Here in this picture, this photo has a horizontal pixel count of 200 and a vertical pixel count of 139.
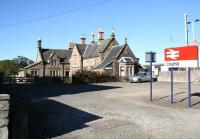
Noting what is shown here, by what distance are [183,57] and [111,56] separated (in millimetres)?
45753

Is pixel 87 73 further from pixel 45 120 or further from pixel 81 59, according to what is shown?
pixel 45 120

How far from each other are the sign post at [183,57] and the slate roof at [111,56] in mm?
41788

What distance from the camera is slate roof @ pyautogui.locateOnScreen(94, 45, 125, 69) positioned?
6076 cm

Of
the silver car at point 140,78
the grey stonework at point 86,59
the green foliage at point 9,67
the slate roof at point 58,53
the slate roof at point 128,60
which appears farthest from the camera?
the green foliage at point 9,67

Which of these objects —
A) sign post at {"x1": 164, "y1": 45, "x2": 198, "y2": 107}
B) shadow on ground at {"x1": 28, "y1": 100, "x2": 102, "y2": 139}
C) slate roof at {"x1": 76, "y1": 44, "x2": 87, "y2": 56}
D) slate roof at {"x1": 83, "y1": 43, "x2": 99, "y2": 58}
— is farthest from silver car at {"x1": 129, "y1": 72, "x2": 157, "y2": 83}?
shadow on ground at {"x1": 28, "y1": 100, "x2": 102, "y2": 139}

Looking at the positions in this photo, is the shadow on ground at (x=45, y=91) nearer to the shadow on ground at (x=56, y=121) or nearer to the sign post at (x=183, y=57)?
the shadow on ground at (x=56, y=121)

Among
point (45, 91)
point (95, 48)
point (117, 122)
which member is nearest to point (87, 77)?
point (45, 91)

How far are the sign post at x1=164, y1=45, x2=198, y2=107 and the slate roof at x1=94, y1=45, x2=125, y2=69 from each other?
41.8 metres

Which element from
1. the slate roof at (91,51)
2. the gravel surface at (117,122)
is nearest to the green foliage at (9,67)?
the slate roof at (91,51)

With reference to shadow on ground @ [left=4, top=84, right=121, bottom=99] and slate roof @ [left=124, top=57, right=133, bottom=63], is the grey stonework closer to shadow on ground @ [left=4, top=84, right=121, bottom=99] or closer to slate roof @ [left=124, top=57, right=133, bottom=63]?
slate roof @ [left=124, top=57, right=133, bottom=63]

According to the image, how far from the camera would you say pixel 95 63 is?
219 feet

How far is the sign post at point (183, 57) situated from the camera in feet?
54.0

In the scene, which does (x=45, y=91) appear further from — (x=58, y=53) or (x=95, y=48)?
(x=58, y=53)

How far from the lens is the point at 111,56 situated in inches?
2470
